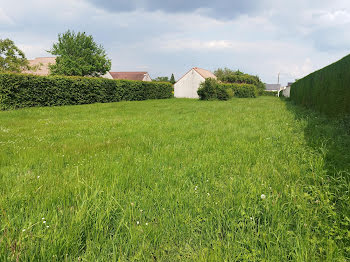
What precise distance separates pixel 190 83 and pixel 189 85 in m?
→ 0.47

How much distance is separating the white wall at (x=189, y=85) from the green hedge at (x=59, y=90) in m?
18.1

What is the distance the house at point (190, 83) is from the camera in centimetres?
3906

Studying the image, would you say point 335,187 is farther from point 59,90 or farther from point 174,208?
point 59,90

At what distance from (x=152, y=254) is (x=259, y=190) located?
4.58 ft

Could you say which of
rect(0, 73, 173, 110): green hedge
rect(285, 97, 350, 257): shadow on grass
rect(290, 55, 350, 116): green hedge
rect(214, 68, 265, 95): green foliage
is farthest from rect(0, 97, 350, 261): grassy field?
rect(214, 68, 265, 95): green foliage

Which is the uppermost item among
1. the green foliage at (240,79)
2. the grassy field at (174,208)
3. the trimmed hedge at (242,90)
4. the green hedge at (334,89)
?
the green foliage at (240,79)

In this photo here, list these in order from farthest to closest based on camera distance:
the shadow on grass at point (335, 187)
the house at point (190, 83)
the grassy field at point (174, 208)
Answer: the house at point (190, 83) < the shadow on grass at point (335, 187) < the grassy field at point (174, 208)

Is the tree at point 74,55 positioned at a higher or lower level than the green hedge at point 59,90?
higher

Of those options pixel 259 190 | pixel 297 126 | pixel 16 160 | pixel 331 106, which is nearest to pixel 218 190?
pixel 259 190

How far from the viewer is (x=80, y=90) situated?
1759 centimetres

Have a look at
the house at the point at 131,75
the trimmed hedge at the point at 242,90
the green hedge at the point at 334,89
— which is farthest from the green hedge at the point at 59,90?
the house at the point at 131,75

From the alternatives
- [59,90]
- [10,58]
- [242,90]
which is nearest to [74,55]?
[10,58]

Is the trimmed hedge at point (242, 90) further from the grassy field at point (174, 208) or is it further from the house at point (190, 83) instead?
the grassy field at point (174, 208)

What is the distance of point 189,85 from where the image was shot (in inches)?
1597
